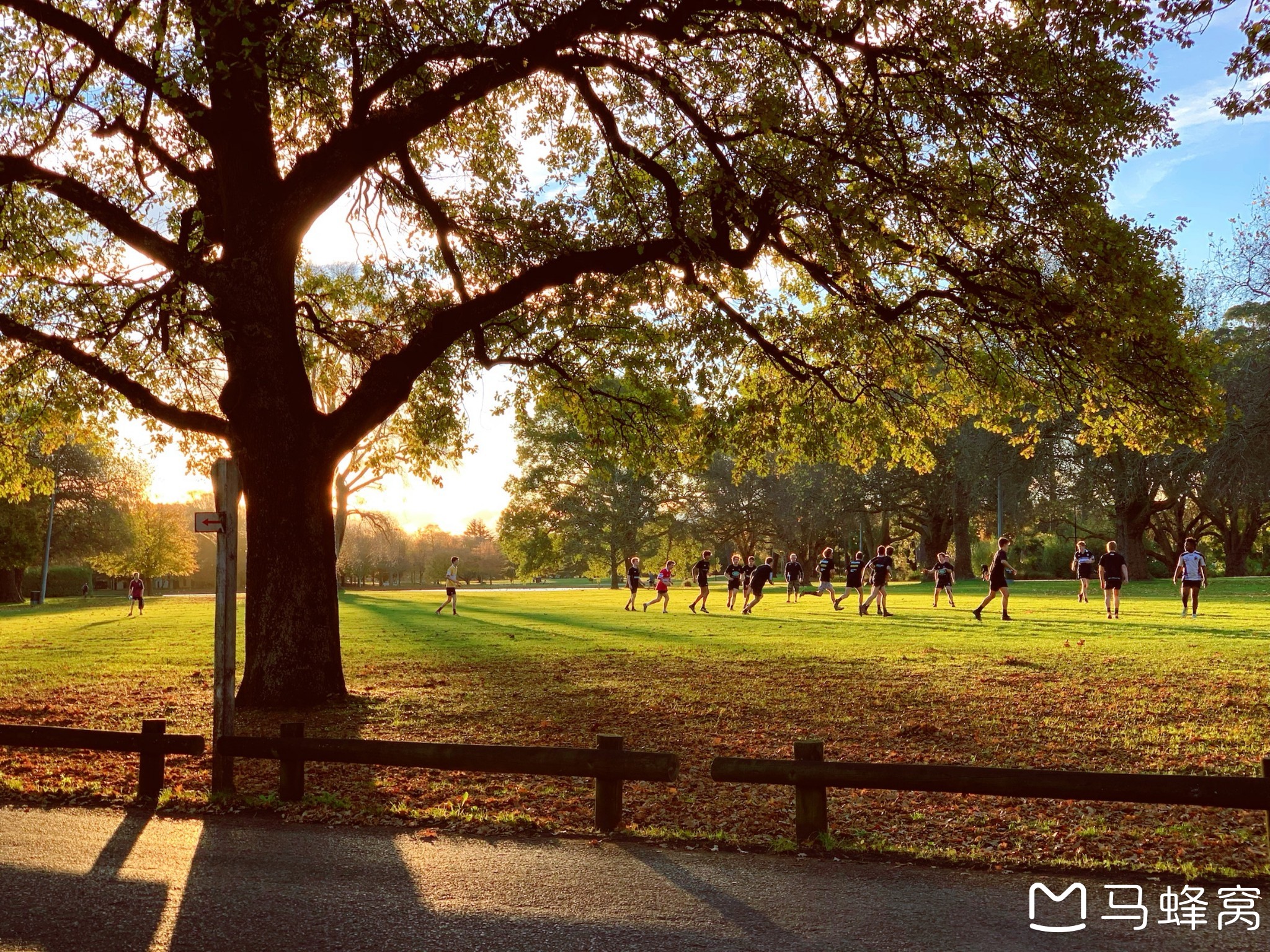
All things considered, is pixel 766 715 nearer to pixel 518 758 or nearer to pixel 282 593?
pixel 518 758

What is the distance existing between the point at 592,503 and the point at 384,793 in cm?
5554

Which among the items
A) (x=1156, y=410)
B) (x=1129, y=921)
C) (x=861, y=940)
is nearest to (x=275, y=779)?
(x=861, y=940)

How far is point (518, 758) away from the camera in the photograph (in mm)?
6660

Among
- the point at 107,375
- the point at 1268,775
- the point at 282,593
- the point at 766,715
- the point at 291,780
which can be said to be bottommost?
the point at 766,715

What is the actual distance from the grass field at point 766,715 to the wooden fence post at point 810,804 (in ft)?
0.48

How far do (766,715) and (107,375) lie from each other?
928cm

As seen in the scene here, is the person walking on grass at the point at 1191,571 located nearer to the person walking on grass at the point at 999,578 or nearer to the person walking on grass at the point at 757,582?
the person walking on grass at the point at 999,578

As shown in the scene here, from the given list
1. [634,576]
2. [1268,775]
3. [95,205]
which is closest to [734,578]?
[634,576]

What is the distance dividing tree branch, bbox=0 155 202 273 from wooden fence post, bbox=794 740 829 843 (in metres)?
9.32

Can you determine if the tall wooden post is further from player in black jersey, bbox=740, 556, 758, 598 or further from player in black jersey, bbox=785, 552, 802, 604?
player in black jersey, bbox=785, 552, 802, 604

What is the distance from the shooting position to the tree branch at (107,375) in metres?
11.9

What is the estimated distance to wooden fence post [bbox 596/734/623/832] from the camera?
658 centimetres

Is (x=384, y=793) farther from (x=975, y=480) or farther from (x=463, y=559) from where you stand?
(x=463, y=559)

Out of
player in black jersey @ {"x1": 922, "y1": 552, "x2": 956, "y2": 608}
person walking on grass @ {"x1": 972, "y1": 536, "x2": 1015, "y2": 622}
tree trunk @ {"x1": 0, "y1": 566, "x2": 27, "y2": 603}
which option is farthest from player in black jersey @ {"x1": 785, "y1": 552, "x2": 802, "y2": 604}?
tree trunk @ {"x1": 0, "y1": 566, "x2": 27, "y2": 603}
